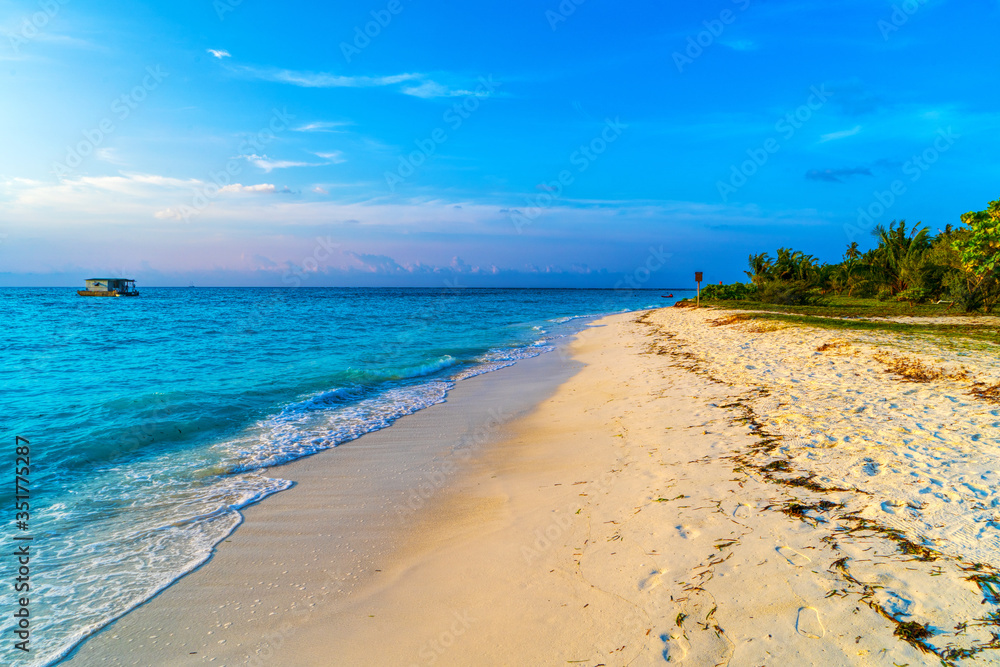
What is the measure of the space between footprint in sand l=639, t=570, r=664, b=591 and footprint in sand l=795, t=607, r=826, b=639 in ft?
2.97

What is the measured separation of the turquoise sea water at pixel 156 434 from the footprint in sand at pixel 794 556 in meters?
5.39

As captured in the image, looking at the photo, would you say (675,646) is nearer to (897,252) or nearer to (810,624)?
(810,624)

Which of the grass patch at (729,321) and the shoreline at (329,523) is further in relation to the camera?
the grass patch at (729,321)

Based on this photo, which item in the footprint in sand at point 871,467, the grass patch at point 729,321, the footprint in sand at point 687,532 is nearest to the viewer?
the footprint in sand at point 687,532

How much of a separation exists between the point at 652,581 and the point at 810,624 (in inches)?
40.2

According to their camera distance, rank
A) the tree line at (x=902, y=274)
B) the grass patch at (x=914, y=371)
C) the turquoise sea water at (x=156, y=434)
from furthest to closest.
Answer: the tree line at (x=902, y=274) → the grass patch at (x=914, y=371) → the turquoise sea water at (x=156, y=434)

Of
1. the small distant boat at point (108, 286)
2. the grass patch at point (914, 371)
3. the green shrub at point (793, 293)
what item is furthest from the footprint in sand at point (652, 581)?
the small distant boat at point (108, 286)

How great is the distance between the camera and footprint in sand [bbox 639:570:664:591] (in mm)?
3506

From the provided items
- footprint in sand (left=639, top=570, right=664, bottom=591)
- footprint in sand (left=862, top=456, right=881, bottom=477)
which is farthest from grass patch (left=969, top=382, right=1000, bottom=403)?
footprint in sand (left=639, top=570, right=664, bottom=591)

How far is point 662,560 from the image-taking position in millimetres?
3797

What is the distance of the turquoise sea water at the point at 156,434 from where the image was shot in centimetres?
454

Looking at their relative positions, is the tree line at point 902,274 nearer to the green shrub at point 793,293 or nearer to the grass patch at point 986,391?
the green shrub at point 793,293

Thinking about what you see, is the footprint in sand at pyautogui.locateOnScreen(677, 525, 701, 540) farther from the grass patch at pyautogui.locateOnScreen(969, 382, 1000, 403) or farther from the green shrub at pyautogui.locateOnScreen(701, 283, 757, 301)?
the green shrub at pyautogui.locateOnScreen(701, 283, 757, 301)

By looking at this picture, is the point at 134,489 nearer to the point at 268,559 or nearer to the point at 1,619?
the point at 1,619
